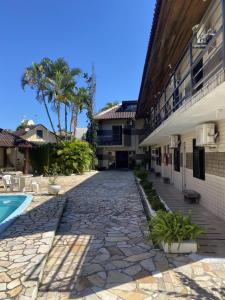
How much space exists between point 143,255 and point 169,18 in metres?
5.21

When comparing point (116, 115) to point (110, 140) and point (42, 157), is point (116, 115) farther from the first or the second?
point (42, 157)

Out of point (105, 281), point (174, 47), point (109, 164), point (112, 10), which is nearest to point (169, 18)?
point (174, 47)

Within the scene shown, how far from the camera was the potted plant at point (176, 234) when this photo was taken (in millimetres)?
5210

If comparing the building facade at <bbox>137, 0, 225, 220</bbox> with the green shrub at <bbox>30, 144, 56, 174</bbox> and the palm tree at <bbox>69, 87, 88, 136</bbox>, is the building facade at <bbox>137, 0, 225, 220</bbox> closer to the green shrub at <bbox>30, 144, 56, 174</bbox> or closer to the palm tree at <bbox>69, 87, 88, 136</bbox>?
the green shrub at <bbox>30, 144, 56, 174</bbox>

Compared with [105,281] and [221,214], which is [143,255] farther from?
[221,214]

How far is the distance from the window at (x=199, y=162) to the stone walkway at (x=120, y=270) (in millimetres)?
3666

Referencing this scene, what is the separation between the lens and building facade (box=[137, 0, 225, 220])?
4.83 meters

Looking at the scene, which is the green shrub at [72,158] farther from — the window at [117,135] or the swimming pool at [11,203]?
the swimming pool at [11,203]

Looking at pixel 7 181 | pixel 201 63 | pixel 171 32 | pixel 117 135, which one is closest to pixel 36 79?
pixel 117 135

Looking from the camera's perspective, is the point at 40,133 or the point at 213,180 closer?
the point at 213,180

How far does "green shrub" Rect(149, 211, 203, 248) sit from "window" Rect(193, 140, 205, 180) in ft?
14.1

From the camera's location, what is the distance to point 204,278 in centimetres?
420

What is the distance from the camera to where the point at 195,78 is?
837 centimetres

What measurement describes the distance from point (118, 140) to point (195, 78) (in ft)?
72.5
